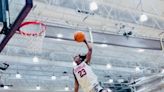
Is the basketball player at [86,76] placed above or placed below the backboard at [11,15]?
below

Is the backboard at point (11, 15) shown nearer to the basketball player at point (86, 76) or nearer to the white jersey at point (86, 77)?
the basketball player at point (86, 76)

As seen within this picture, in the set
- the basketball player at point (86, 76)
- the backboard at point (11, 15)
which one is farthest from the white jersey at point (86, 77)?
Result: the backboard at point (11, 15)

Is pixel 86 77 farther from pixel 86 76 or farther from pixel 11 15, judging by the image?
pixel 11 15

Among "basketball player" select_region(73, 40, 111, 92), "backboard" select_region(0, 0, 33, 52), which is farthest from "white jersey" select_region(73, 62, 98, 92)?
"backboard" select_region(0, 0, 33, 52)

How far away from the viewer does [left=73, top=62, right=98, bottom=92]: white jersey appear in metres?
4.55

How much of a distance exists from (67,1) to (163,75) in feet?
28.2

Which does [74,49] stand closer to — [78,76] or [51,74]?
[51,74]

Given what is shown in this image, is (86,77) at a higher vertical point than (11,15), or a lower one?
lower

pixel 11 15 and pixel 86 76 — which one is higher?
pixel 11 15

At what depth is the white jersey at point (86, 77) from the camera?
4.55 meters

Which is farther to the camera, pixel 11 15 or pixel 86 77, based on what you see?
pixel 11 15

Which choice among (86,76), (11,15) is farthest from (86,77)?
(11,15)

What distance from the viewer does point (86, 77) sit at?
458 cm

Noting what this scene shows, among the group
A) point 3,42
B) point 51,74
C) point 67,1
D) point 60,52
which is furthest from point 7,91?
point 3,42
